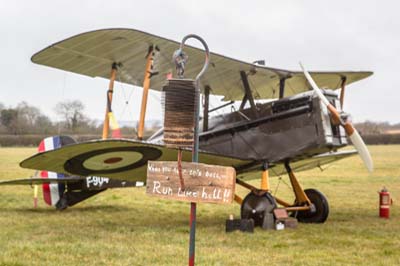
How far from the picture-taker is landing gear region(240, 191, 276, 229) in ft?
24.4

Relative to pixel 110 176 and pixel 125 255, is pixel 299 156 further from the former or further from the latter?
pixel 125 255

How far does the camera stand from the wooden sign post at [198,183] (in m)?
3.29

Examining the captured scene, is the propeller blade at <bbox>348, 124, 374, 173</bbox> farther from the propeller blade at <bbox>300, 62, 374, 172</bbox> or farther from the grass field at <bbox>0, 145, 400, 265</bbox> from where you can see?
the grass field at <bbox>0, 145, 400, 265</bbox>

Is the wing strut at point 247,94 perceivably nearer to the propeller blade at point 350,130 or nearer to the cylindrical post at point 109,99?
the propeller blade at point 350,130

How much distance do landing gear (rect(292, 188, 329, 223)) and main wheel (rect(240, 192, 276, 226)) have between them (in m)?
1.49

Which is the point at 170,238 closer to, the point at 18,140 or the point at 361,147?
the point at 361,147

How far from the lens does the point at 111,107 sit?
7.71 meters

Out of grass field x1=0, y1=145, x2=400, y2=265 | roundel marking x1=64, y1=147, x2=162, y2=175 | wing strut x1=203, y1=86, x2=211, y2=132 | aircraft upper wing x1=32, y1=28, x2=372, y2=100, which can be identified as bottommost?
grass field x1=0, y1=145, x2=400, y2=265

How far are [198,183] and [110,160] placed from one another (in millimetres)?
3955

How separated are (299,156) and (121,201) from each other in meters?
5.34

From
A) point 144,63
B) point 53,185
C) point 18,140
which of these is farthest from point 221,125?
point 18,140

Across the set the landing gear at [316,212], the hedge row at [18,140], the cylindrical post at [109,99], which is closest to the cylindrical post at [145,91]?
the cylindrical post at [109,99]

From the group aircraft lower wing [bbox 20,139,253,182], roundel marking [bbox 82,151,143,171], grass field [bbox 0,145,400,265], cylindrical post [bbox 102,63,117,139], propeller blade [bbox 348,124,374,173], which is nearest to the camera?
grass field [bbox 0,145,400,265]

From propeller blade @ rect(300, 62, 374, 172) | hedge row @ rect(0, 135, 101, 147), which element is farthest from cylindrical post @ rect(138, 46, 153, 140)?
hedge row @ rect(0, 135, 101, 147)
